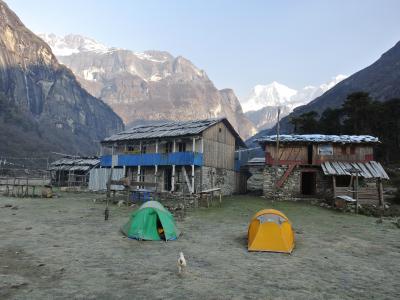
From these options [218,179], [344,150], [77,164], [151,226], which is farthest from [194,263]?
[77,164]

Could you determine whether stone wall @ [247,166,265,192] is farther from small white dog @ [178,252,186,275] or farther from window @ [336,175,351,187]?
small white dog @ [178,252,186,275]

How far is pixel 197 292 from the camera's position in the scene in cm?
823

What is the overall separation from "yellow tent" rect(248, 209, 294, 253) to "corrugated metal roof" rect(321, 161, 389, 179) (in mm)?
15413

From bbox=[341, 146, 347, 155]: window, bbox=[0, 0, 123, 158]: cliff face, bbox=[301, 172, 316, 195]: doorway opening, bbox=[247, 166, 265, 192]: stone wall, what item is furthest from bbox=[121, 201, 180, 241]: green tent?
bbox=[0, 0, 123, 158]: cliff face

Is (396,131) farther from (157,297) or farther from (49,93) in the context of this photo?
Result: (49,93)

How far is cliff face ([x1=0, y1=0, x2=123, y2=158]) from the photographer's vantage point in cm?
8678

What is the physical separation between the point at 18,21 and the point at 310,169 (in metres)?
116

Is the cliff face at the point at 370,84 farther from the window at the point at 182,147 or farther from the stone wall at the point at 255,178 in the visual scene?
the window at the point at 182,147

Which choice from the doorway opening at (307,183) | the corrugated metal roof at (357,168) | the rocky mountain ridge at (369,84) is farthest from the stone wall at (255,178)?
the rocky mountain ridge at (369,84)

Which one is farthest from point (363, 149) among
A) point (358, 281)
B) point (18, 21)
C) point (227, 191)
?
point (18, 21)

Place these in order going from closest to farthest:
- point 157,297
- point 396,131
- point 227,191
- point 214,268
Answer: point 157,297, point 214,268, point 227,191, point 396,131

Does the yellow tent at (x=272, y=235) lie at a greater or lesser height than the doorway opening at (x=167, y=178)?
lesser

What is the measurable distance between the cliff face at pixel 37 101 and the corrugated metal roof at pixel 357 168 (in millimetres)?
66125

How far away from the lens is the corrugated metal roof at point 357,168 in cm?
2667
